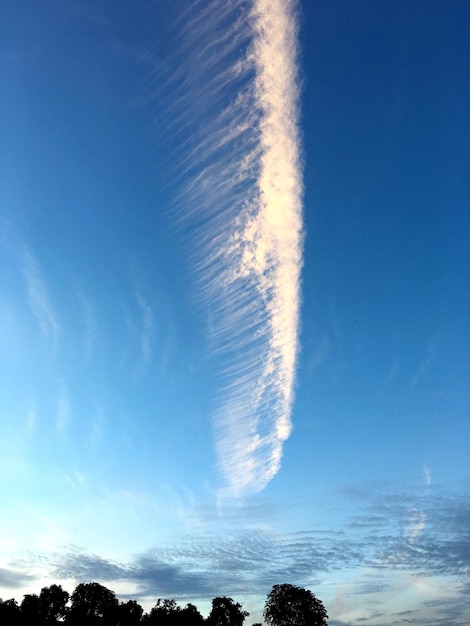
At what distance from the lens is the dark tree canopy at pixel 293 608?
280 ft

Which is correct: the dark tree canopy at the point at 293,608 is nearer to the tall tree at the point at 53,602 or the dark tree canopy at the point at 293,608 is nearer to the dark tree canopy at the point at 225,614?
the dark tree canopy at the point at 225,614

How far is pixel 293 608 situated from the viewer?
286 feet

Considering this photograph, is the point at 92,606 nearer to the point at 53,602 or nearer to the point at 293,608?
the point at 53,602

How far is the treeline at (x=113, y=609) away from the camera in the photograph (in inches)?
3506

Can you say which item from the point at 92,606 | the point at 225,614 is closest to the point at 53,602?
the point at 92,606

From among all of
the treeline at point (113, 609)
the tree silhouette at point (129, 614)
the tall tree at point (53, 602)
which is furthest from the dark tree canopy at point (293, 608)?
the tall tree at point (53, 602)

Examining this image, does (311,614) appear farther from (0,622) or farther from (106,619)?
(0,622)

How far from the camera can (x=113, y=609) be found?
101m

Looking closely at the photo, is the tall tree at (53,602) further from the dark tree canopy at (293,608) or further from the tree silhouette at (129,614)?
the dark tree canopy at (293,608)

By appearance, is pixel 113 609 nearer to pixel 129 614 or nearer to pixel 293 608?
pixel 129 614

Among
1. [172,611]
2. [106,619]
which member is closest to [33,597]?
[106,619]

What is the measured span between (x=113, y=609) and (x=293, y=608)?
46.2m

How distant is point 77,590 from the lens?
339 feet

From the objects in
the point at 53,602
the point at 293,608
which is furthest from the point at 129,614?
the point at 293,608
